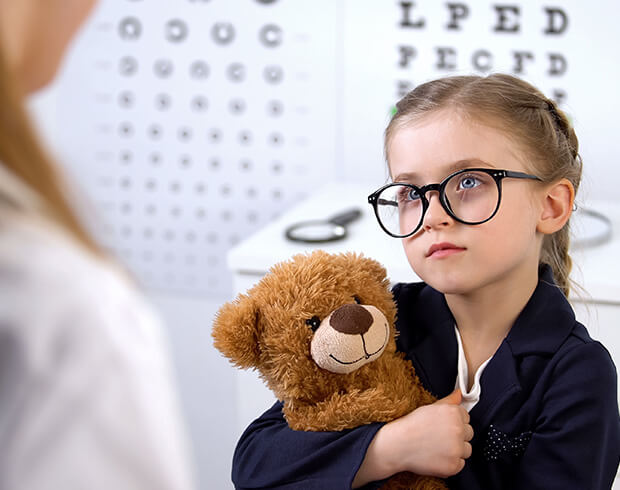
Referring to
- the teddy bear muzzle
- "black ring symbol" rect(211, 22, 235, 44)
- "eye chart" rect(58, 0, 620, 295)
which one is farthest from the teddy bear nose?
"black ring symbol" rect(211, 22, 235, 44)

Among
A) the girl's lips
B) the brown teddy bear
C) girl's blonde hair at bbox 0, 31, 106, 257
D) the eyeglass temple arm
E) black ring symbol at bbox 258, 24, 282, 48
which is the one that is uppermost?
girl's blonde hair at bbox 0, 31, 106, 257

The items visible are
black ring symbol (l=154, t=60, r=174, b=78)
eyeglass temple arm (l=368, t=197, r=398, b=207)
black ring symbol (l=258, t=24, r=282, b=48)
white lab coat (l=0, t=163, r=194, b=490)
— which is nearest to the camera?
white lab coat (l=0, t=163, r=194, b=490)

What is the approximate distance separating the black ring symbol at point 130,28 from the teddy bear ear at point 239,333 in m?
1.13

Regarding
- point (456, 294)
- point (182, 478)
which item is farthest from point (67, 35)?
point (456, 294)

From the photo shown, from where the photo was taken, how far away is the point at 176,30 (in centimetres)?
171

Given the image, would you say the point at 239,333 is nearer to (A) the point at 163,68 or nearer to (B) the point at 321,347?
(B) the point at 321,347

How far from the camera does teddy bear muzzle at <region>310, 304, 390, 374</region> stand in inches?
29.0

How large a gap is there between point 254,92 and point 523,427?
1089 mm

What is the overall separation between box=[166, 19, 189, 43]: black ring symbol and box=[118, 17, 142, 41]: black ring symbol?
0.24 ft

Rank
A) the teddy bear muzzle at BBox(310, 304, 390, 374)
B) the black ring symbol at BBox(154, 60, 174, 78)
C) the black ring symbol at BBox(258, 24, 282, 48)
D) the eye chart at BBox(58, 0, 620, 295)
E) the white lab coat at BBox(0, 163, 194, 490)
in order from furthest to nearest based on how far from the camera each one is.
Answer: the black ring symbol at BBox(154, 60, 174, 78) < the black ring symbol at BBox(258, 24, 282, 48) < the eye chart at BBox(58, 0, 620, 295) < the teddy bear muzzle at BBox(310, 304, 390, 374) < the white lab coat at BBox(0, 163, 194, 490)

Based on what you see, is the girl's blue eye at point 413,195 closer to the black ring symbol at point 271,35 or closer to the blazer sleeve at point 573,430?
the blazer sleeve at point 573,430

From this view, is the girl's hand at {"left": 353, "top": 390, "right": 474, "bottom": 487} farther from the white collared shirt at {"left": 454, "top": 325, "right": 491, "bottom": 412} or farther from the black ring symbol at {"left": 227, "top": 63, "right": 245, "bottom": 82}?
the black ring symbol at {"left": 227, "top": 63, "right": 245, "bottom": 82}

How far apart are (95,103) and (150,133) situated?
16 centimetres

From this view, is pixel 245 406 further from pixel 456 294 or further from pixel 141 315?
pixel 141 315
